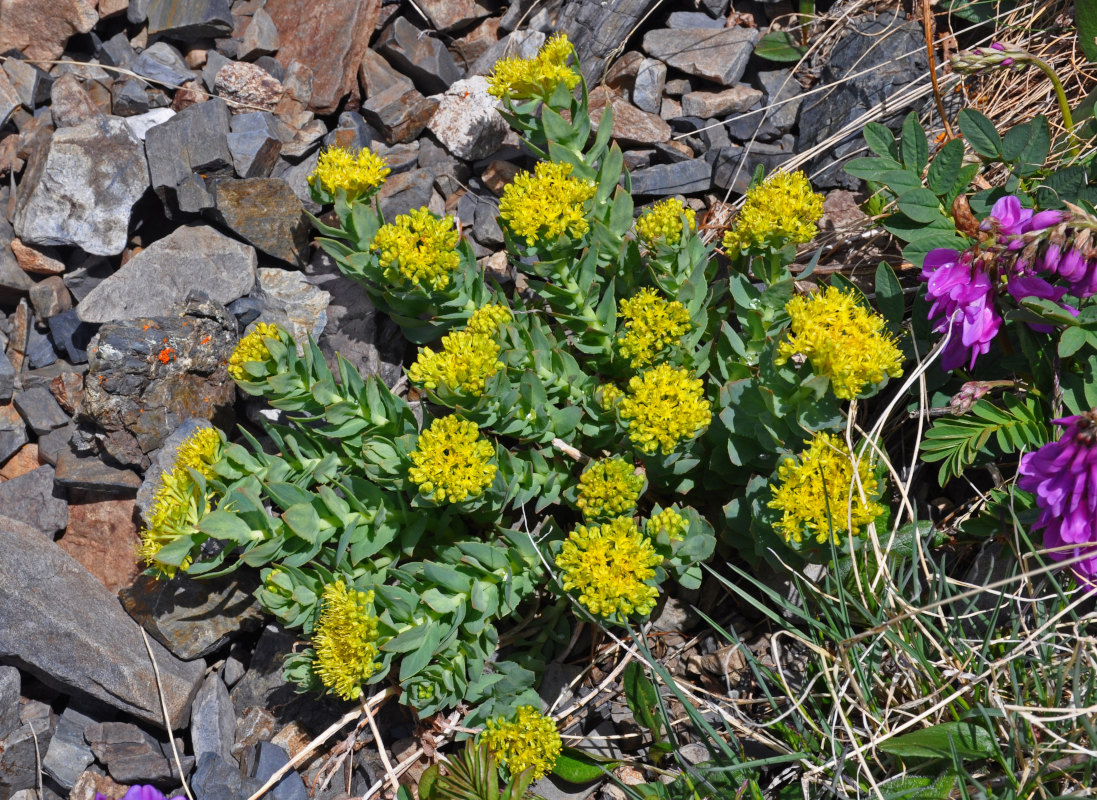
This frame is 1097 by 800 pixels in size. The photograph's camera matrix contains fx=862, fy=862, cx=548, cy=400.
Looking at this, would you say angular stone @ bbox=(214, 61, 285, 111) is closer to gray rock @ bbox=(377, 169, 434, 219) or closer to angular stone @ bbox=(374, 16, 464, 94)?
angular stone @ bbox=(374, 16, 464, 94)

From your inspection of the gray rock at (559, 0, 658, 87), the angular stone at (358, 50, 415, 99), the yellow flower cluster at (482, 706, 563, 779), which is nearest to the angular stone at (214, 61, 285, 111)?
the angular stone at (358, 50, 415, 99)

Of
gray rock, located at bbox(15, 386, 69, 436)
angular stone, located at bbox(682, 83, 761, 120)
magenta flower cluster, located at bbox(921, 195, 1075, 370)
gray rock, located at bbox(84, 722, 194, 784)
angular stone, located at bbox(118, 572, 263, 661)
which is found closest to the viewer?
magenta flower cluster, located at bbox(921, 195, 1075, 370)

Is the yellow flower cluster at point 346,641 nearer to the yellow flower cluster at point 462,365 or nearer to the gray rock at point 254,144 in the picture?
the yellow flower cluster at point 462,365

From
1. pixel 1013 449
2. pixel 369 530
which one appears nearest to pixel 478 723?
pixel 369 530

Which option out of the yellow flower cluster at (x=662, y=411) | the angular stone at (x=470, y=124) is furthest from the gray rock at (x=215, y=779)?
the angular stone at (x=470, y=124)

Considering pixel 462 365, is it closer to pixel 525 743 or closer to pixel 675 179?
pixel 525 743

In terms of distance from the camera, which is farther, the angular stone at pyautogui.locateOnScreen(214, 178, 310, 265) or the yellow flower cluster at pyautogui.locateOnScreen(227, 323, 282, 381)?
the angular stone at pyautogui.locateOnScreen(214, 178, 310, 265)

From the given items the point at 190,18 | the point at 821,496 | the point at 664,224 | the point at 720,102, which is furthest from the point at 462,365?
the point at 190,18
